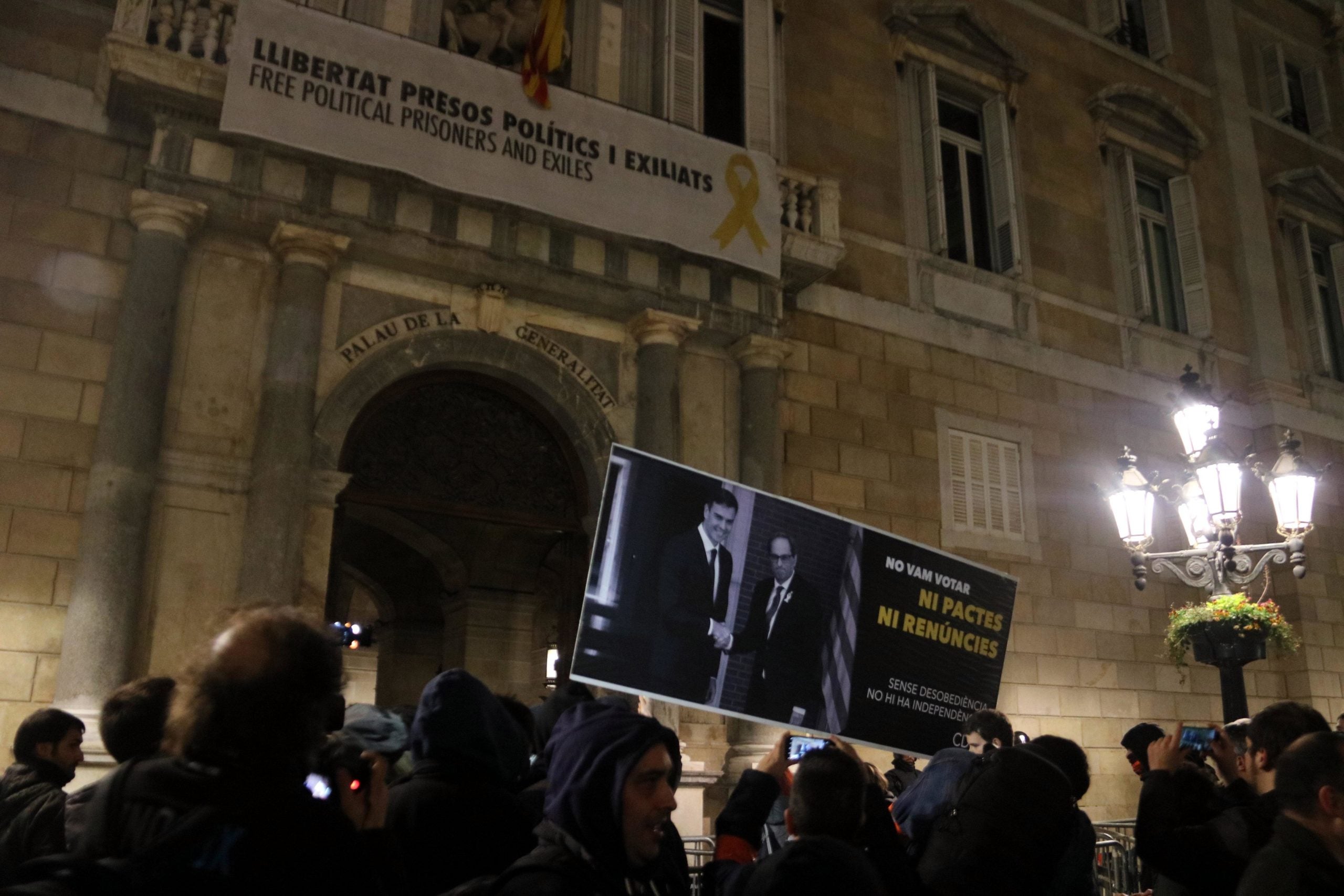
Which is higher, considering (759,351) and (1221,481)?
(759,351)

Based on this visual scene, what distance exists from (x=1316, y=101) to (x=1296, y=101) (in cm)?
30

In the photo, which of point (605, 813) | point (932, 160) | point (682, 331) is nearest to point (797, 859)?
point (605, 813)

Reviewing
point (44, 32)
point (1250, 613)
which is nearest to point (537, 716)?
point (1250, 613)

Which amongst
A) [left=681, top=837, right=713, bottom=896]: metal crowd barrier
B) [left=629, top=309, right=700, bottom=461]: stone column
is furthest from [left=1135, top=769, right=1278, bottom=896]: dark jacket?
[left=629, top=309, right=700, bottom=461]: stone column

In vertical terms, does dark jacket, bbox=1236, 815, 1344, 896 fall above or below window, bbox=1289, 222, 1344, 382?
below

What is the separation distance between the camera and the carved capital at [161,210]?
8.57 meters

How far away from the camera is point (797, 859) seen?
2.94 m

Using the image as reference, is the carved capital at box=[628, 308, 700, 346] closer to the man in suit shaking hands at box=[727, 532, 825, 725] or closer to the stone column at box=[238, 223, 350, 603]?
the stone column at box=[238, 223, 350, 603]

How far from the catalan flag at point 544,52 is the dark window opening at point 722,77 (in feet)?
7.41

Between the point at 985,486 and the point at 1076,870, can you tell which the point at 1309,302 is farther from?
the point at 1076,870

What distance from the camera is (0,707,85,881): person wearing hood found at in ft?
12.3

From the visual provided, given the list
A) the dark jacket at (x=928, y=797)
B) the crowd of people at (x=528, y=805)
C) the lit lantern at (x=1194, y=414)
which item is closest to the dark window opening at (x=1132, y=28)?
the lit lantern at (x=1194, y=414)

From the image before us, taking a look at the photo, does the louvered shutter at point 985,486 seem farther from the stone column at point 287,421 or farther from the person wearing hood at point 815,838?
the person wearing hood at point 815,838

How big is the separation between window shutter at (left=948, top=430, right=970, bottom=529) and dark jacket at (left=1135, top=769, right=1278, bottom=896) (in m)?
8.39
